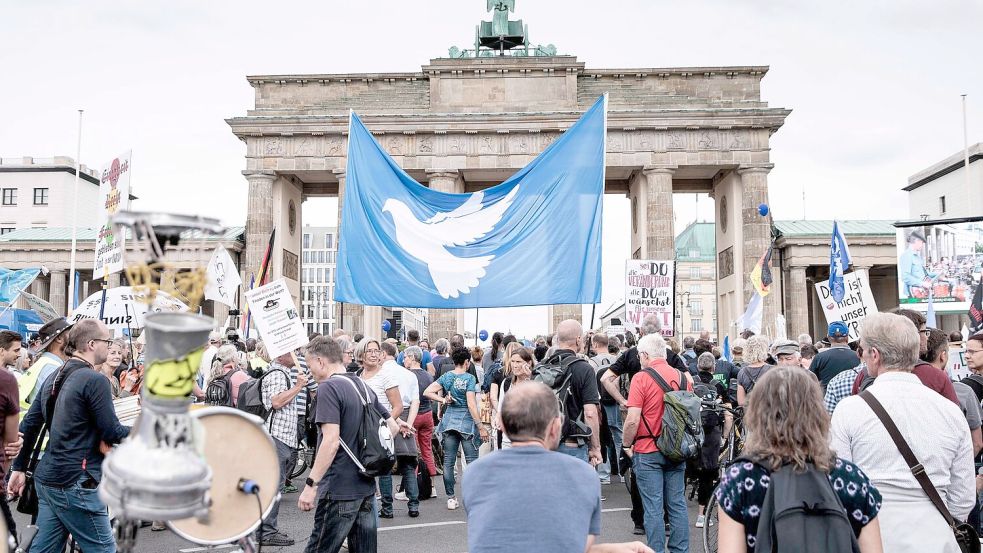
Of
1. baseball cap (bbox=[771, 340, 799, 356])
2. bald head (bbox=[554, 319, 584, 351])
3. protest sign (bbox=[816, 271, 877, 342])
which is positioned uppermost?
protest sign (bbox=[816, 271, 877, 342])

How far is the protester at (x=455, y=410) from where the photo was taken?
34.5ft

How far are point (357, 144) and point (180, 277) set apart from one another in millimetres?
7924

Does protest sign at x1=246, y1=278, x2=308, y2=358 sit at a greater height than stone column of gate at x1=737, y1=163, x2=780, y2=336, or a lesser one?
lesser

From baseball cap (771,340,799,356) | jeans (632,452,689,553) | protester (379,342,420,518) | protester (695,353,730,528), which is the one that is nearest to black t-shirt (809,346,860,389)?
baseball cap (771,340,799,356)

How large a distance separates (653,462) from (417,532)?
3.24 m

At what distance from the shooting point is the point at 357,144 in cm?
977

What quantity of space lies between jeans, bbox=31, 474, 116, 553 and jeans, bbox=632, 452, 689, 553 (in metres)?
3.97

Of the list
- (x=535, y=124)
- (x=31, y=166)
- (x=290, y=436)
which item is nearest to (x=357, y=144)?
(x=290, y=436)

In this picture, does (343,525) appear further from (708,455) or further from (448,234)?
(708,455)

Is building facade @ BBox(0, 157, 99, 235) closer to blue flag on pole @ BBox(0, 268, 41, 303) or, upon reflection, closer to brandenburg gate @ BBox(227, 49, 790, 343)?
brandenburg gate @ BBox(227, 49, 790, 343)

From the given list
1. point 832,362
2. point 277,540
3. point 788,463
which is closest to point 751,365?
point 832,362

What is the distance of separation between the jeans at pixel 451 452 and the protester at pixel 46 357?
4.66 m

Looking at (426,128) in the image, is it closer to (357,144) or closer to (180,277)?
(357,144)

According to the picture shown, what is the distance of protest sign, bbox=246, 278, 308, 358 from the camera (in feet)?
28.7
